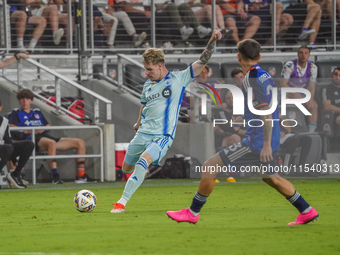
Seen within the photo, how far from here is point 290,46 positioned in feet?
71.5

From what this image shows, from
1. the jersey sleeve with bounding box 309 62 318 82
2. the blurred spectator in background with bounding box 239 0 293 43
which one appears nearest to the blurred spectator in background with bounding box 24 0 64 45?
the blurred spectator in background with bounding box 239 0 293 43

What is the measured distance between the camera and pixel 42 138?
17656mm

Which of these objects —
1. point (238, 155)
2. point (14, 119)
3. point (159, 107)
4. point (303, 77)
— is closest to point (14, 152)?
point (14, 119)

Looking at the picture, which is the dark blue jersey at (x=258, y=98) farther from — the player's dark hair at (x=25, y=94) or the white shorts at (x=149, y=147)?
the player's dark hair at (x=25, y=94)

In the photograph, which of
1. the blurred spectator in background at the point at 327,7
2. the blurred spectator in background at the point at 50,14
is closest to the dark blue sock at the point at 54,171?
the blurred spectator in background at the point at 50,14

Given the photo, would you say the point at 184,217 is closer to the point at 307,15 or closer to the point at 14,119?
the point at 14,119

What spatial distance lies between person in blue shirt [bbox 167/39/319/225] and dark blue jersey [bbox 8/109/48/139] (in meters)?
9.35

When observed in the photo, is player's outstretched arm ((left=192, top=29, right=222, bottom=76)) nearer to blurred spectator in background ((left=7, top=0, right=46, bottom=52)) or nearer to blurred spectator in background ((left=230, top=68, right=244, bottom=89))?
blurred spectator in background ((left=230, top=68, right=244, bottom=89))

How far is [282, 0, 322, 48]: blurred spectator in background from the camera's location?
22.0 meters

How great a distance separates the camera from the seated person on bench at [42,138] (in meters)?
17.3

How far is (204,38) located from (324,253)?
1542 cm

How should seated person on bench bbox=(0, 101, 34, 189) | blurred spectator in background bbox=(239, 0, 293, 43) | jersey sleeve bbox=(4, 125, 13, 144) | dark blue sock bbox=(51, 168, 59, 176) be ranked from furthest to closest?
blurred spectator in background bbox=(239, 0, 293, 43), dark blue sock bbox=(51, 168, 59, 176), jersey sleeve bbox=(4, 125, 13, 144), seated person on bench bbox=(0, 101, 34, 189)

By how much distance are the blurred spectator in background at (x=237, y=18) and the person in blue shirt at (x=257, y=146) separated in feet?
43.6

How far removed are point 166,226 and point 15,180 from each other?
820cm
